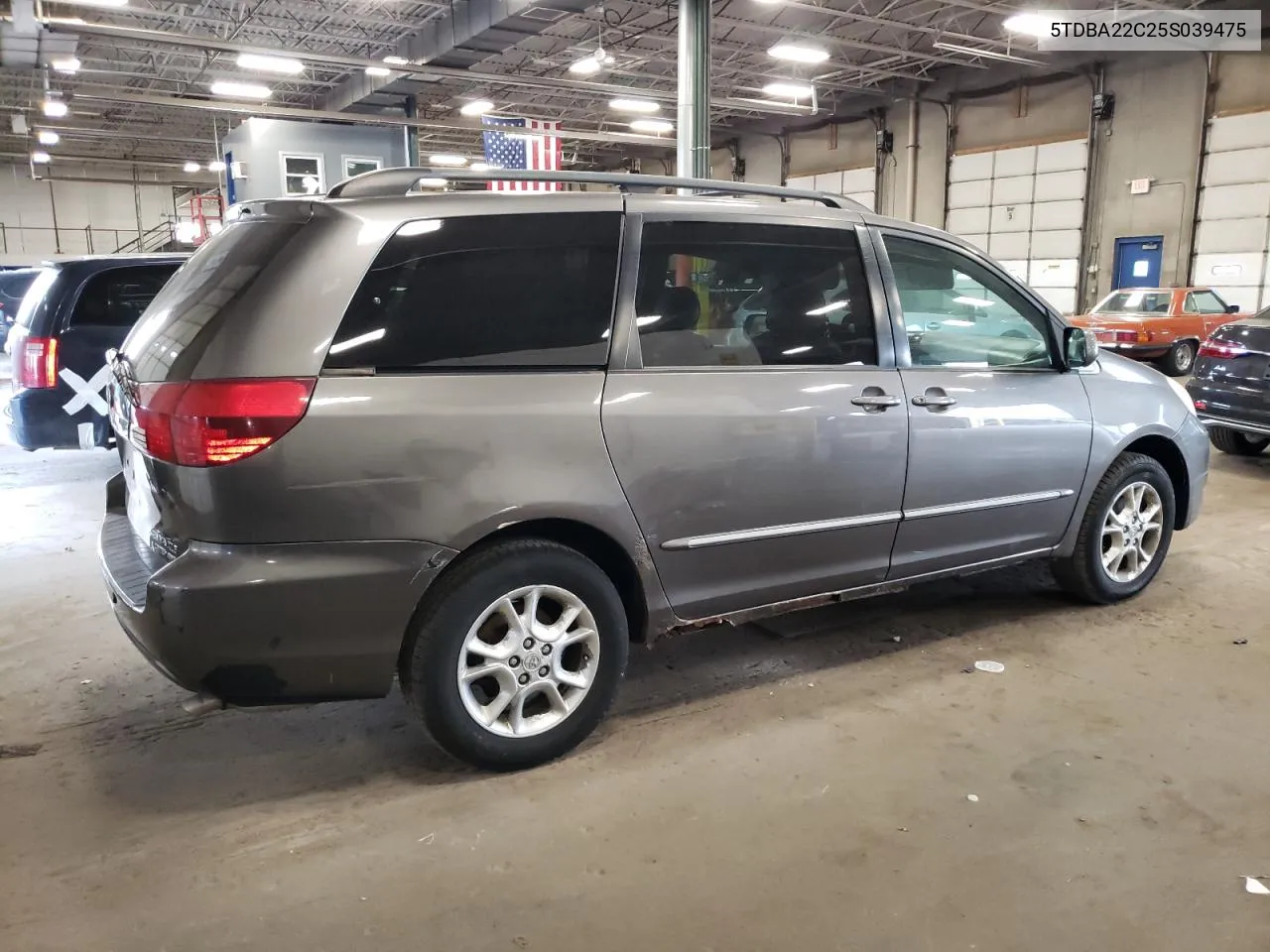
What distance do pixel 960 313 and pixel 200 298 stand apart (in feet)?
9.19

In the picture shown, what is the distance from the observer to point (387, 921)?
2.17m

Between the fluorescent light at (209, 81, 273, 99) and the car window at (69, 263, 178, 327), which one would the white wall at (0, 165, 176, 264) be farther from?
the car window at (69, 263, 178, 327)

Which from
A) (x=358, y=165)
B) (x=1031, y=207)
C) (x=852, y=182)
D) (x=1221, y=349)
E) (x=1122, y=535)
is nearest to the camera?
(x=1122, y=535)

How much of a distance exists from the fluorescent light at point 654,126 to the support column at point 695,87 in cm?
1403

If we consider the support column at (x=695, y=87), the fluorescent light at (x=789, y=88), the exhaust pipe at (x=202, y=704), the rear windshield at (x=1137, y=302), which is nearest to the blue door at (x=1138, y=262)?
the rear windshield at (x=1137, y=302)

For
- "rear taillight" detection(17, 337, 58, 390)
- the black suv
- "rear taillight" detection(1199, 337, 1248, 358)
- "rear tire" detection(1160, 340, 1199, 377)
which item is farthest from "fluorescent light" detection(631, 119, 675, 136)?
"rear taillight" detection(17, 337, 58, 390)

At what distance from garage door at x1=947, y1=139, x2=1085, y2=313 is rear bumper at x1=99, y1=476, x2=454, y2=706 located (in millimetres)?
19710

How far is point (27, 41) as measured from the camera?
485 inches

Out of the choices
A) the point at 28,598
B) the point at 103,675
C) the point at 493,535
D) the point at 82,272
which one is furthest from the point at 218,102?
the point at 493,535

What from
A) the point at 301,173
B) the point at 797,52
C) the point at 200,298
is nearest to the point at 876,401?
the point at 200,298

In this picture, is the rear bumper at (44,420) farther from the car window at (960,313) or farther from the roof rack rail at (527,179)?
the car window at (960,313)

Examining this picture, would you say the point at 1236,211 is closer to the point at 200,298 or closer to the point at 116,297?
the point at 116,297

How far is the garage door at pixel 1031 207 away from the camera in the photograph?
63.8 feet

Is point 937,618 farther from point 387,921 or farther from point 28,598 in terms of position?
point 28,598
